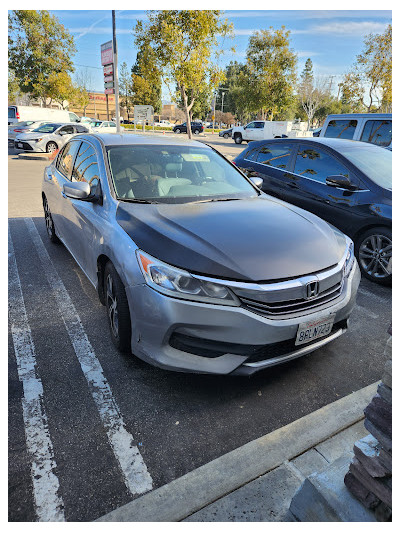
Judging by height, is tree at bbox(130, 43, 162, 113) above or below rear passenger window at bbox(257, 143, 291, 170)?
above

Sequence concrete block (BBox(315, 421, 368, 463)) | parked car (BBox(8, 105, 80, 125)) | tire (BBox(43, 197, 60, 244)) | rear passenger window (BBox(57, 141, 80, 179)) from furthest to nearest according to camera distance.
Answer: parked car (BBox(8, 105, 80, 125)) < tire (BBox(43, 197, 60, 244)) < rear passenger window (BBox(57, 141, 80, 179)) < concrete block (BBox(315, 421, 368, 463))

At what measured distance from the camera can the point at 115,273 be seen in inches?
104

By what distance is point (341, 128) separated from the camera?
9133 mm

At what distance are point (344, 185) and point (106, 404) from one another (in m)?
3.72

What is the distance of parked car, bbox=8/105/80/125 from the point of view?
22.9 m

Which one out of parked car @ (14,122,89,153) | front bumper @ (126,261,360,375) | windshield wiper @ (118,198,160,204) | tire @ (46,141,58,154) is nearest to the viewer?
front bumper @ (126,261,360,375)

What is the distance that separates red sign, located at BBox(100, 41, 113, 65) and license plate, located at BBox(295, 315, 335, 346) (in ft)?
60.4

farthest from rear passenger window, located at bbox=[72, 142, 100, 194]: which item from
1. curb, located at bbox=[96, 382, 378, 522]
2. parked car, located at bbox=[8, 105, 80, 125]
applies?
parked car, located at bbox=[8, 105, 80, 125]

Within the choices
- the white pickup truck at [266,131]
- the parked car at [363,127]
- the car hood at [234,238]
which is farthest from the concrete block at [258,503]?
the white pickup truck at [266,131]

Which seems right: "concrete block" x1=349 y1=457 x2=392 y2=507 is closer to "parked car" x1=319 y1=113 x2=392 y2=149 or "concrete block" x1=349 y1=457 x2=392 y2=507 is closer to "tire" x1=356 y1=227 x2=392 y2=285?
"tire" x1=356 y1=227 x2=392 y2=285

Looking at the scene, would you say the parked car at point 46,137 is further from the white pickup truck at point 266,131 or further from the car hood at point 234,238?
the white pickup truck at point 266,131

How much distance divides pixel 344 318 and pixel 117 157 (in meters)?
2.37

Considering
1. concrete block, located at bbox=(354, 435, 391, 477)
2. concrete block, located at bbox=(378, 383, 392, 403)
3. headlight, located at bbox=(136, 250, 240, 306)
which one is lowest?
concrete block, located at bbox=(354, 435, 391, 477)
